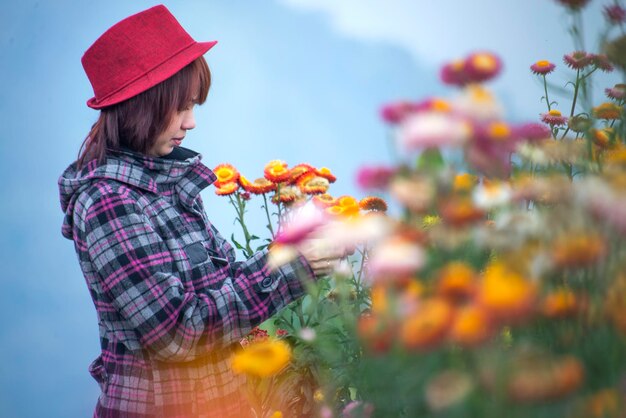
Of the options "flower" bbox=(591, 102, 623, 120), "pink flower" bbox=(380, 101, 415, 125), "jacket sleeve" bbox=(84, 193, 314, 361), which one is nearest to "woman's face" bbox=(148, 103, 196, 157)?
"jacket sleeve" bbox=(84, 193, 314, 361)

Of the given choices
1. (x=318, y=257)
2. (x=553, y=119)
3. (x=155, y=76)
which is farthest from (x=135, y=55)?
(x=553, y=119)

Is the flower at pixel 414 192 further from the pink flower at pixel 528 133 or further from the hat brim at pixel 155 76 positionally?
the hat brim at pixel 155 76

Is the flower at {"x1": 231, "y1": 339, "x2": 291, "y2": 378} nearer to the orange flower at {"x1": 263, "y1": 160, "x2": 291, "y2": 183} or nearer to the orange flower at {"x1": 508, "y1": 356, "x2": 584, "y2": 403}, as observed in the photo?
the orange flower at {"x1": 508, "y1": 356, "x2": 584, "y2": 403}

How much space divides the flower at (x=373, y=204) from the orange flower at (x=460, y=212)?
0.52 metres

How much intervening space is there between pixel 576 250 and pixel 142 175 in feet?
2.91

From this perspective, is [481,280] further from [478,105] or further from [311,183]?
[311,183]

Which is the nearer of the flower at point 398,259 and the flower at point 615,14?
the flower at point 398,259

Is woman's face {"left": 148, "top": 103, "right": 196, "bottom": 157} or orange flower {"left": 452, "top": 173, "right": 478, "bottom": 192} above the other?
woman's face {"left": 148, "top": 103, "right": 196, "bottom": 157}

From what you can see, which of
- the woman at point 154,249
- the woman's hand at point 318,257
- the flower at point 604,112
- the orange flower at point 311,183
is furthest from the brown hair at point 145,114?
the flower at point 604,112

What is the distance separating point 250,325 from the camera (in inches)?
41.9

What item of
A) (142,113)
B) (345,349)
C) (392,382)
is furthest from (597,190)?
(142,113)

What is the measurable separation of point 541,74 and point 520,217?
3.09 ft

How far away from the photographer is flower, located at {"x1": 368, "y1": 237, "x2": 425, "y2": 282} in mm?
357

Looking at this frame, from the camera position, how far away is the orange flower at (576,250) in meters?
0.34
